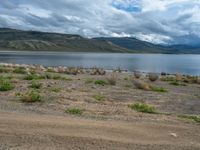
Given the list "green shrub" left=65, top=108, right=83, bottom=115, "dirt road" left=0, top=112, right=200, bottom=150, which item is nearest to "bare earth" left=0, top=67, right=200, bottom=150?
"dirt road" left=0, top=112, right=200, bottom=150

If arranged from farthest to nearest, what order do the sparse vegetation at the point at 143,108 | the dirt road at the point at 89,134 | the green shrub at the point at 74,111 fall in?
the sparse vegetation at the point at 143,108, the green shrub at the point at 74,111, the dirt road at the point at 89,134

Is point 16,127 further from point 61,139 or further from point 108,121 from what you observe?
point 108,121

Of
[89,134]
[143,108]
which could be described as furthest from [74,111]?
[89,134]

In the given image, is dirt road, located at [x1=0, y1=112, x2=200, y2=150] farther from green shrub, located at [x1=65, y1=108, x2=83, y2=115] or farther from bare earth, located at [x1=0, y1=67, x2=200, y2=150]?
green shrub, located at [x1=65, y1=108, x2=83, y2=115]

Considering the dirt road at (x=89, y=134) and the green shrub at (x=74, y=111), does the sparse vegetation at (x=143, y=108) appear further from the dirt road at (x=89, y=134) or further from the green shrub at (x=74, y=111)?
the dirt road at (x=89, y=134)

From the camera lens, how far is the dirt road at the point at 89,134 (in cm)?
800

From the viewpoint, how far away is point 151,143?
27.6 ft

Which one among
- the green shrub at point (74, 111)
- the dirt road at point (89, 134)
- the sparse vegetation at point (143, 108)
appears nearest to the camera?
the dirt road at point (89, 134)

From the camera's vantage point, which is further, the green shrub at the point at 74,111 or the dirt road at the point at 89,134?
the green shrub at the point at 74,111

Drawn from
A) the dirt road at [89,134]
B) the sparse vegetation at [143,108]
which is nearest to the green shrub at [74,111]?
the dirt road at [89,134]

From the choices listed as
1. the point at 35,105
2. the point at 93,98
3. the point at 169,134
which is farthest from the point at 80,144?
the point at 93,98

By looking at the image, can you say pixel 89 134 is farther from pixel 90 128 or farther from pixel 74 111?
pixel 74 111

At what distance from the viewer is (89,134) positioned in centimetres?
884

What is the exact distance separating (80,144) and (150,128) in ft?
8.92
